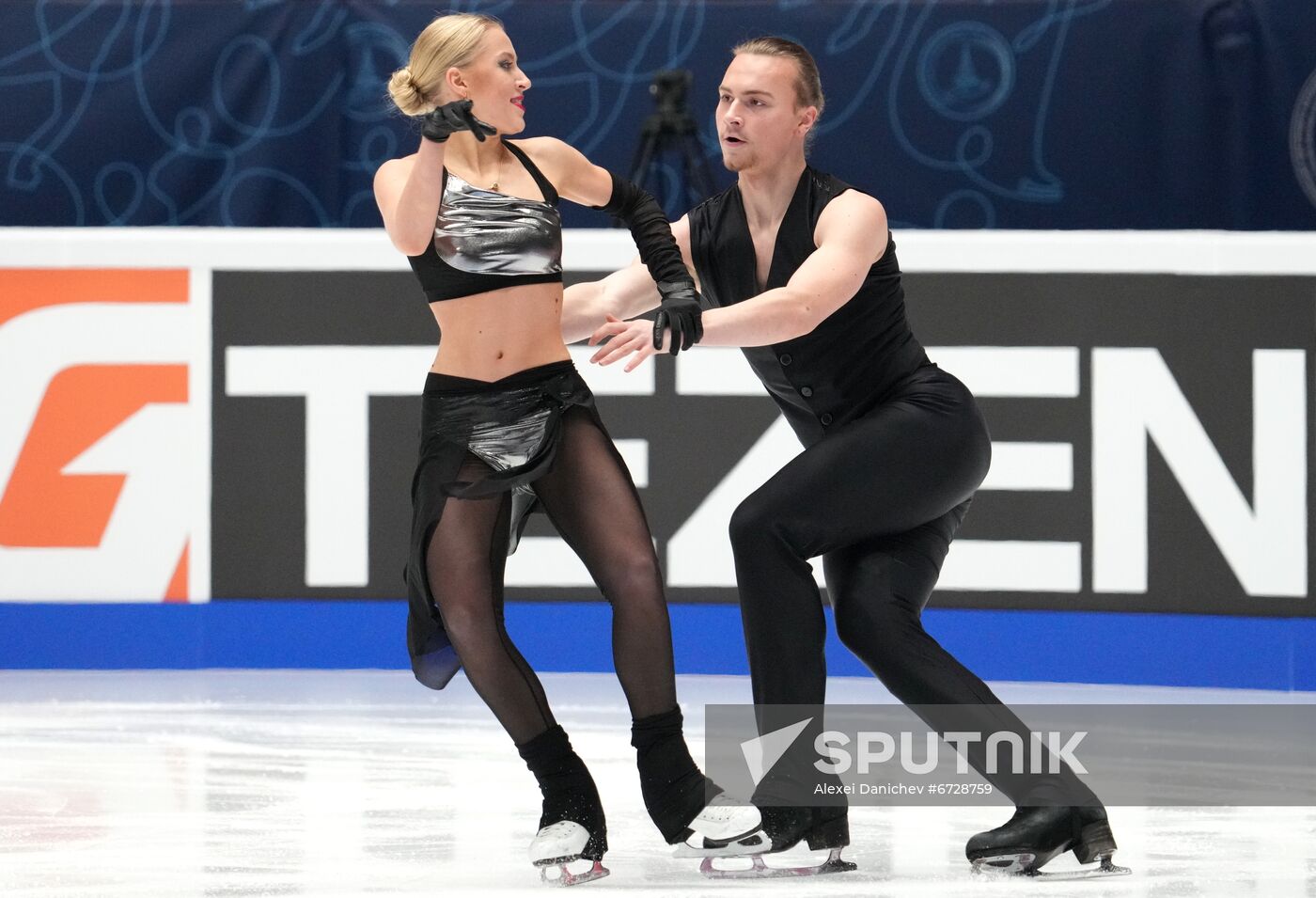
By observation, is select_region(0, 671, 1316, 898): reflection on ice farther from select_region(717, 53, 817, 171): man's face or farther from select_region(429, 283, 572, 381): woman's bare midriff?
select_region(717, 53, 817, 171): man's face

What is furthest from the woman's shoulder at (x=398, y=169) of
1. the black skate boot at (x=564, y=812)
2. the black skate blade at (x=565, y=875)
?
the black skate blade at (x=565, y=875)

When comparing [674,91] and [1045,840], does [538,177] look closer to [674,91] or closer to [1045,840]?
[1045,840]

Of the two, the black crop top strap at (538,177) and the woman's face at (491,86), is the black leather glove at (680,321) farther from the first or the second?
the woman's face at (491,86)

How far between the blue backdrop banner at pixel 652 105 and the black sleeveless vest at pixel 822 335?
2181 mm

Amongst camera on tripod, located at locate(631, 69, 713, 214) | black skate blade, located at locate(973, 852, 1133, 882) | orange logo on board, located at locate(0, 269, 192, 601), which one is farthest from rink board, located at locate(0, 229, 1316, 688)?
black skate blade, located at locate(973, 852, 1133, 882)

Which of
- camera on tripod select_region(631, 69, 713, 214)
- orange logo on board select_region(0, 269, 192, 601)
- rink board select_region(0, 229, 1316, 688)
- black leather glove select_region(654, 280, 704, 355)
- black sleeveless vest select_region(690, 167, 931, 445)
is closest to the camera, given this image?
black leather glove select_region(654, 280, 704, 355)

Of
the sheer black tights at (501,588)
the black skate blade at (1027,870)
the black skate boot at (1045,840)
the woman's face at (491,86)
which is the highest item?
the woman's face at (491,86)

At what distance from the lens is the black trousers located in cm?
258

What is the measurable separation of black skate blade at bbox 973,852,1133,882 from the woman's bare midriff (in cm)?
103

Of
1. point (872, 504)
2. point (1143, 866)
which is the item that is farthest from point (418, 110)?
point (1143, 866)

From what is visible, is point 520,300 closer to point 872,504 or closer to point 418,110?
point 418,110

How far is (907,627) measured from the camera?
2.60 meters

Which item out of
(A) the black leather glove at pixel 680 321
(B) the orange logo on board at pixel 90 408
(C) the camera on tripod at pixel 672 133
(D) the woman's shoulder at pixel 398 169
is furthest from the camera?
(C) the camera on tripod at pixel 672 133

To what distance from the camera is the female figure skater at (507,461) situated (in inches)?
102
